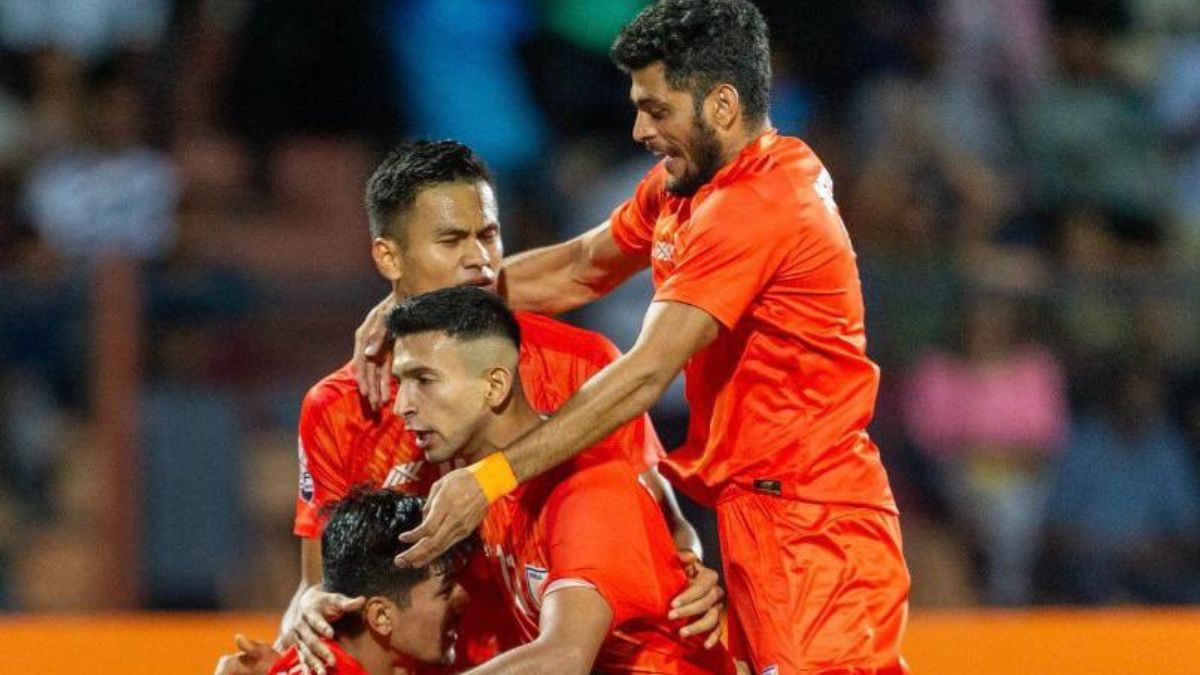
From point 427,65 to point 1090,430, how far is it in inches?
119

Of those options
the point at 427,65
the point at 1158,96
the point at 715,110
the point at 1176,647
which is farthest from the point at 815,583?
the point at 1158,96

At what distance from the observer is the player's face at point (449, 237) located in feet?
14.9

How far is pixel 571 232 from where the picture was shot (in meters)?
7.81

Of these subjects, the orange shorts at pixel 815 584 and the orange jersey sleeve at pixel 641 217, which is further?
the orange jersey sleeve at pixel 641 217

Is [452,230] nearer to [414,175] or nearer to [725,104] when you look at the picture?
[414,175]

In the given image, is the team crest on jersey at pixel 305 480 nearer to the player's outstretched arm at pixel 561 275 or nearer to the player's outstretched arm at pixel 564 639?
the player's outstretched arm at pixel 561 275

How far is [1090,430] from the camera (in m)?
7.40

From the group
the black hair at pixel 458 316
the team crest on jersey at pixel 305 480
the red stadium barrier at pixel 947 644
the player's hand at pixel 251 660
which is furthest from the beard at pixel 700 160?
the red stadium barrier at pixel 947 644

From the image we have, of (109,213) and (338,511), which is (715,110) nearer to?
(338,511)

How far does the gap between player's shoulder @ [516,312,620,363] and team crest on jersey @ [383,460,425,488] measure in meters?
0.38

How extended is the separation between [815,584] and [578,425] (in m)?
0.66

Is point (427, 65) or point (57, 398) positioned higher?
point (427, 65)

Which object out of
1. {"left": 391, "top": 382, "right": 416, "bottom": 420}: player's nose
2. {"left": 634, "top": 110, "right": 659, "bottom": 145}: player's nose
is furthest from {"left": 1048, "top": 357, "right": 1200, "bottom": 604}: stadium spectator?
{"left": 391, "top": 382, "right": 416, "bottom": 420}: player's nose

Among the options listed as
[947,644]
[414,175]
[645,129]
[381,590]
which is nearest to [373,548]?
[381,590]
